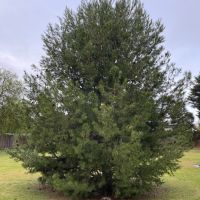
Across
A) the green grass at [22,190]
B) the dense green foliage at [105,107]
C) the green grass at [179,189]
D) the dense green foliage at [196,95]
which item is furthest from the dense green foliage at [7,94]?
the dense green foliage at [105,107]

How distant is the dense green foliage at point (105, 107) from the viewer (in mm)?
9102

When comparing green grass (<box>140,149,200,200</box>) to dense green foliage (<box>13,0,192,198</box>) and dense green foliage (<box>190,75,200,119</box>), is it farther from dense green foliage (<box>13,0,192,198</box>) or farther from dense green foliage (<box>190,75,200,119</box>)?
dense green foliage (<box>190,75,200,119</box>)

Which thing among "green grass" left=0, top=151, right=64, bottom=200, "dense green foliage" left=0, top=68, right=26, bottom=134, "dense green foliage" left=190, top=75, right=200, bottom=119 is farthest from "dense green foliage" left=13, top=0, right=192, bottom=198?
"dense green foliage" left=190, top=75, right=200, bottom=119

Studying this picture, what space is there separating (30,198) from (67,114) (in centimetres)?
246

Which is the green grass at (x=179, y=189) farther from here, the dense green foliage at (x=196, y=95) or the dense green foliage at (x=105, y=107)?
the dense green foliage at (x=196, y=95)

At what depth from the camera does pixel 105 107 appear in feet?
28.7

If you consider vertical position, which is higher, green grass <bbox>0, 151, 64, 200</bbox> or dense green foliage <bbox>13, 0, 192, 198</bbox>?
dense green foliage <bbox>13, 0, 192, 198</bbox>

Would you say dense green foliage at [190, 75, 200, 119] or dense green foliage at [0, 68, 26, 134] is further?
dense green foliage at [190, 75, 200, 119]

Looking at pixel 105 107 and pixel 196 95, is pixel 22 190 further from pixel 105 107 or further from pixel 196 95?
pixel 196 95

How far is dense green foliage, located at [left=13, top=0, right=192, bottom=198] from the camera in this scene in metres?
9.10

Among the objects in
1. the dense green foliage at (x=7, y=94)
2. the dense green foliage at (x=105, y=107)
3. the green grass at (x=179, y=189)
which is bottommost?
the green grass at (x=179, y=189)

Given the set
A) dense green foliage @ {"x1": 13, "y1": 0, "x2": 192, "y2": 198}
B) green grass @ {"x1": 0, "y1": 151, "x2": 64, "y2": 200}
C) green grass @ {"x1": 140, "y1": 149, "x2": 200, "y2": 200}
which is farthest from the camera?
green grass @ {"x1": 140, "y1": 149, "x2": 200, "y2": 200}

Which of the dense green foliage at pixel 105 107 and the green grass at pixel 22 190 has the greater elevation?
the dense green foliage at pixel 105 107

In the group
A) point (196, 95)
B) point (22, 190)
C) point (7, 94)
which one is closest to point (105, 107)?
point (22, 190)
